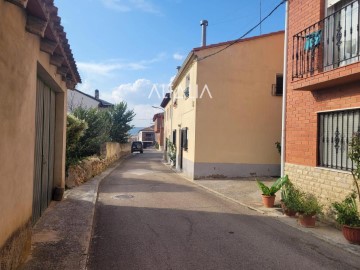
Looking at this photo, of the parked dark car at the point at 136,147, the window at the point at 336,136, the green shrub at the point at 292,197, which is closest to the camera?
the window at the point at 336,136

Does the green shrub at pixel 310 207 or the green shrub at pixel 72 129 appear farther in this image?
the green shrub at pixel 72 129

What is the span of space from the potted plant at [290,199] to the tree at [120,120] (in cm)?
2170

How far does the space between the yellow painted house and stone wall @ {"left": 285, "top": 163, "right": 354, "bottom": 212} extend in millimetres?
6145

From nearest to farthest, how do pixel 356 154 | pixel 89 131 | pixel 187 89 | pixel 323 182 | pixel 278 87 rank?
pixel 356 154
pixel 323 182
pixel 278 87
pixel 89 131
pixel 187 89

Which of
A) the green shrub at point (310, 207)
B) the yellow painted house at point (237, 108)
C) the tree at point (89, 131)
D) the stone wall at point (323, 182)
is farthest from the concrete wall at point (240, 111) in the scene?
the green shrub at point (310, 207)

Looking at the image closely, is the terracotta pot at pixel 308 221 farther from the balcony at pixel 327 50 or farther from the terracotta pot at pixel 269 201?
the balcony at pixel 327 50

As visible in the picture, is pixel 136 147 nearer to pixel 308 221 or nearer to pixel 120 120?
pixel 120 120

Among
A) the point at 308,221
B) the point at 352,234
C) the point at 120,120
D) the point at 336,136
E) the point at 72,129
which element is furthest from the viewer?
the point at 120,120

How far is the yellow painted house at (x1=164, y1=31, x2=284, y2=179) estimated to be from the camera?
49.7 ft

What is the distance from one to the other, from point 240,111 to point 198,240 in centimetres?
997

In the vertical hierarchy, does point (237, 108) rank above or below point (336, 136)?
above

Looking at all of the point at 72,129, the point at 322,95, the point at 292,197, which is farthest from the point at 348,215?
the point at 72,129

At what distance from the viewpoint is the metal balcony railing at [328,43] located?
288 inches

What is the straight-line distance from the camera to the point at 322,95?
7871 mm
